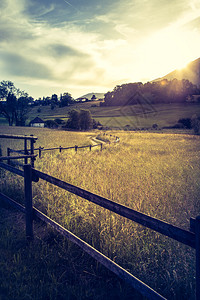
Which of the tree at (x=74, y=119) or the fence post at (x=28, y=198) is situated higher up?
the tree at (x=74, y=119)

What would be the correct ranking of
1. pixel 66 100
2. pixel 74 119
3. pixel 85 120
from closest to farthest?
pixel 74 119, pixel 85 120, pixel 66 100

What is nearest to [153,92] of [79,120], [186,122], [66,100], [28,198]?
[186,122]

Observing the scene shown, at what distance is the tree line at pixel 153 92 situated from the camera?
94500 millimetres

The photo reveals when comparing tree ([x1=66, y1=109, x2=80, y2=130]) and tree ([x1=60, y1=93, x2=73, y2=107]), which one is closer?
tree ([x1=66, y1=109, x2=80, y2=130])

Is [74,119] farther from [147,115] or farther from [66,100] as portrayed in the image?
[66,100]

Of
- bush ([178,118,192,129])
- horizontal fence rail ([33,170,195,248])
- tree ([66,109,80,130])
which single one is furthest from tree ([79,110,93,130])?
horizontal fence rail ([33,170,195,248])

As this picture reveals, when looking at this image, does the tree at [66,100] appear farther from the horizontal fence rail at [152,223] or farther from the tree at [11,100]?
the horizontal fence rail at [152,223]

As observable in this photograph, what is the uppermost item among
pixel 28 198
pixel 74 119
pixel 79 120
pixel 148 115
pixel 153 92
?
pixel 153 92

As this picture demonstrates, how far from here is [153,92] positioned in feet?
342

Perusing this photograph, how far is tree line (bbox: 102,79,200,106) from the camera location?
9450 centimetres

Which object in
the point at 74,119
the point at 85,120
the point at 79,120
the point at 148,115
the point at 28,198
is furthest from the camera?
the point at 148,115

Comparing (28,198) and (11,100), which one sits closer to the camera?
(28,198)

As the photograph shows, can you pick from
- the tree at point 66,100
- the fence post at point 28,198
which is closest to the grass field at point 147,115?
the tree at point 66,100

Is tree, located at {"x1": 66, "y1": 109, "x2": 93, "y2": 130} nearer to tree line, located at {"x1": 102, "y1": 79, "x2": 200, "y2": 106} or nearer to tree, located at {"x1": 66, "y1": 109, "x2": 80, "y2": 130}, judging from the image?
tree, located at {"x1": 66, "y1": 109, "x2": 80, "y2": 130}
